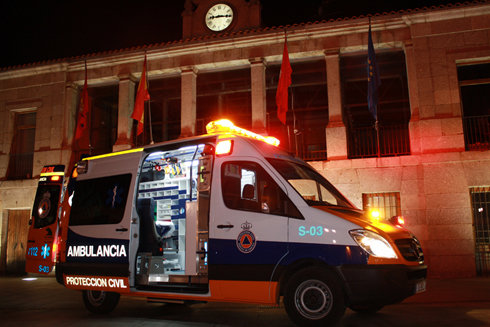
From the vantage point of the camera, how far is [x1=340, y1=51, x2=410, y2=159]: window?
1373 centimetres

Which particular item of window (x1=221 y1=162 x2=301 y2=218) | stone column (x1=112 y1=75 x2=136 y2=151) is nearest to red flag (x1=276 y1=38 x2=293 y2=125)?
stone column (x1=112 y1=75 x2=136 y2=151)

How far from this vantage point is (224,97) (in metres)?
16.5

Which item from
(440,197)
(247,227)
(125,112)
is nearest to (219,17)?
(125,112)

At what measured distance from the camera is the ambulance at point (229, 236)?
5008 mm

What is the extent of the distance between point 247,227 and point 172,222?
9.28ft

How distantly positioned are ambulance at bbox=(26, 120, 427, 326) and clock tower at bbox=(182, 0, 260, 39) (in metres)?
8.58

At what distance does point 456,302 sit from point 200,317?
179 inches

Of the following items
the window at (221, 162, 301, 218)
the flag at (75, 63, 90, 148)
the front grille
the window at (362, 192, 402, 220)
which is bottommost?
the front grille

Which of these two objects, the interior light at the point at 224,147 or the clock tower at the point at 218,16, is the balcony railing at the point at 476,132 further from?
the interior light at the point at 224,147

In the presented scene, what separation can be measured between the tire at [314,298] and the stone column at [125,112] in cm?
1094

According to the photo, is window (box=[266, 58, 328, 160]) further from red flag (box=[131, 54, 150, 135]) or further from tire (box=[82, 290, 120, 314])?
tire (box=[82, 290, 120, 314])

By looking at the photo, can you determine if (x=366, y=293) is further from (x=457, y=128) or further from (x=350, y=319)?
(x=457, y=128)

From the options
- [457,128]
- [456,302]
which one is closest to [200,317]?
[456,302]

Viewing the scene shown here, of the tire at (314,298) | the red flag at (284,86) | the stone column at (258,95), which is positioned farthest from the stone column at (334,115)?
the tire at (314,298)
